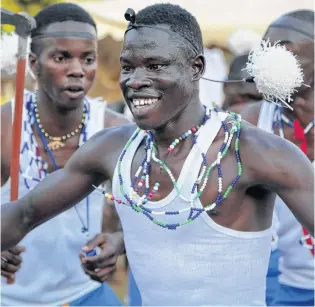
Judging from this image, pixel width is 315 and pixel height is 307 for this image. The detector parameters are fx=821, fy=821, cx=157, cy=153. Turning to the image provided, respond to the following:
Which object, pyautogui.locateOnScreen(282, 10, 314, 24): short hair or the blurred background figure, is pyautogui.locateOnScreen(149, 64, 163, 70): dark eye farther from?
the blurred background figure

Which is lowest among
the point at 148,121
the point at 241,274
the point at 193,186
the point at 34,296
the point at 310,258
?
the point at 34,296

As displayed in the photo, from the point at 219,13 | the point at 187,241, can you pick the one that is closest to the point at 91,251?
the point at 187,241

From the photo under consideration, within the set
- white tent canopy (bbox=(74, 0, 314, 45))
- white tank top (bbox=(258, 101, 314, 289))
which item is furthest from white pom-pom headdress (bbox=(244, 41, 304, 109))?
white tent canopy (bbox=(74, 0, 314, 45))

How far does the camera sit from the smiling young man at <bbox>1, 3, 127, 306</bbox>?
4773mm

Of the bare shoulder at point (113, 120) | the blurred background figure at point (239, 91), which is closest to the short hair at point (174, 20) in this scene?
the bare shoulder at point (113, 120)

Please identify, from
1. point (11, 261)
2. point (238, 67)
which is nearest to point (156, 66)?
point (11, 261)

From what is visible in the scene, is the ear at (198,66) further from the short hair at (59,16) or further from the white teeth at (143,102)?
the short hair at (59,16)

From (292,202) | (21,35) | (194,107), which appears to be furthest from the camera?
(21,35)

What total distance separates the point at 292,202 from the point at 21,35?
5.42 feet

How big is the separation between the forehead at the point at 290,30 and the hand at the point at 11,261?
1908mm

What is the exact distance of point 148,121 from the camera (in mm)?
3188

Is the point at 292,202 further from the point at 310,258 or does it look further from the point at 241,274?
the point at 310,258

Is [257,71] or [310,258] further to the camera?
[310,258]

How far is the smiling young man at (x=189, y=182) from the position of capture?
10.3 feet
